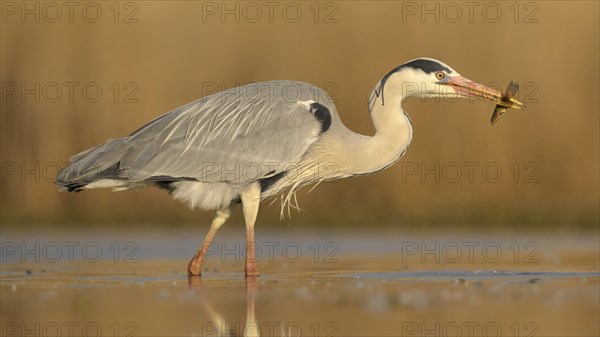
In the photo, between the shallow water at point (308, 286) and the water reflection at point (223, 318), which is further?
the shallow water at point (308, 286)

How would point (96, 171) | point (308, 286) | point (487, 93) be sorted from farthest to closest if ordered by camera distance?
1. point (96, 171)
2. point (487, 93)
3. point (308, 286)

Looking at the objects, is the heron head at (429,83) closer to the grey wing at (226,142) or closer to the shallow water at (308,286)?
the grey wing at (226,142)

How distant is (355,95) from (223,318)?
8.15 m

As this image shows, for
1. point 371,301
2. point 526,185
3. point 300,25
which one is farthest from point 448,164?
point 371,301

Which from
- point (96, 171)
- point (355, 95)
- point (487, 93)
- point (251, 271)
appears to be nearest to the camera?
point (251, 271)

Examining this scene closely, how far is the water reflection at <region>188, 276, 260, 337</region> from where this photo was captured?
8445mm

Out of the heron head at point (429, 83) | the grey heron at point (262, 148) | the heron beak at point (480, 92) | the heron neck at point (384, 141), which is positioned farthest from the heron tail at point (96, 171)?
the heron beak at point (480, 92)

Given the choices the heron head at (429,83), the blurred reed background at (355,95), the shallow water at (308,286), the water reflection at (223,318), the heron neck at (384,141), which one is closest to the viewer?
the water reflection at (223,318)

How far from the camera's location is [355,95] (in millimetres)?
16891

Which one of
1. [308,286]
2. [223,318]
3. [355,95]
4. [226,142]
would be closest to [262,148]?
[226,142]

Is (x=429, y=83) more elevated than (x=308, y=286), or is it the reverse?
(x=429, y=83)

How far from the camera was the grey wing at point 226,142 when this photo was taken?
12172 millimetres

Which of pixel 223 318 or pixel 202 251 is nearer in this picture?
pixel 223 318

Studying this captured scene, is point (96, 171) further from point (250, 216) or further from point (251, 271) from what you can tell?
point (251, 271)
